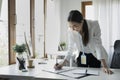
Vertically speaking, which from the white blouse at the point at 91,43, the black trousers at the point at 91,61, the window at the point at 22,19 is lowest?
the black trousers at the point at 91,61

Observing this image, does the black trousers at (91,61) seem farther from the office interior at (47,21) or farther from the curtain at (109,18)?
the curtain at (109,18)

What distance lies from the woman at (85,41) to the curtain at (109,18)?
258 cm

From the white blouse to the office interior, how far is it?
128cm

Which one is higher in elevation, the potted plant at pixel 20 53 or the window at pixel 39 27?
the window at pixel 39 27

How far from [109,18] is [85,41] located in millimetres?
2846

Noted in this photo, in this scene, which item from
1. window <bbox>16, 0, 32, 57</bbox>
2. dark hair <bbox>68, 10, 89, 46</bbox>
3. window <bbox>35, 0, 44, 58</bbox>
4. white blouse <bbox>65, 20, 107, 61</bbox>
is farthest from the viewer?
window <bbox>35, 0, 44, 58</bbox>

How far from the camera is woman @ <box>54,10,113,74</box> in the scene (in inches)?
80.9

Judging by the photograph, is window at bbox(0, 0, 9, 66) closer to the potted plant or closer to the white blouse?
the potted plant

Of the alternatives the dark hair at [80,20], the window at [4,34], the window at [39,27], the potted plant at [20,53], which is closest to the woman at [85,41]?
the dark hair at [80,20]

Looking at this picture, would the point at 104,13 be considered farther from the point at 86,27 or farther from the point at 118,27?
the point at 86,27

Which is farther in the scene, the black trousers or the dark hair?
the black trousers

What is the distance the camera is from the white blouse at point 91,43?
2.15 meters

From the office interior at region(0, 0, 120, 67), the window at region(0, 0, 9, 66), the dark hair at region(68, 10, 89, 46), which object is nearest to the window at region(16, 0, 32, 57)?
the office interior at region(0, 0, 120, 67)

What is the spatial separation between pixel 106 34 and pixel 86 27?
9.43 ft
